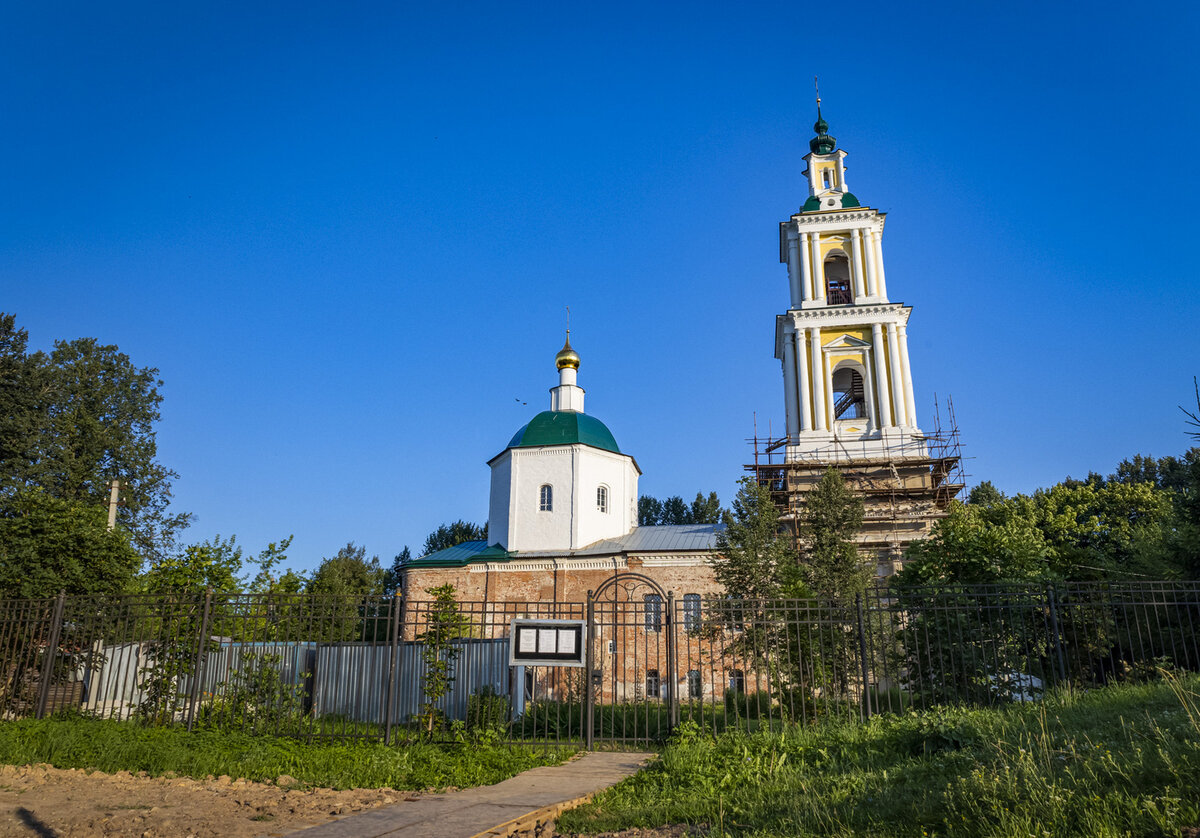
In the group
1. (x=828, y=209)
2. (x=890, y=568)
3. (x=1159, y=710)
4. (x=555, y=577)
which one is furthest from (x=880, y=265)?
(x=1159, y=710)

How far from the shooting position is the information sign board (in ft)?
34.6

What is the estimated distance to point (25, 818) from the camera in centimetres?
672

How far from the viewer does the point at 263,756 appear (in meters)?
9.25

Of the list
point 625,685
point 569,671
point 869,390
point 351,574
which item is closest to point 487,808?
point 569,671

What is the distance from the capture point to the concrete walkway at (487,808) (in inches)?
241

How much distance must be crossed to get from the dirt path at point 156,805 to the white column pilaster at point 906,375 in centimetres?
2608

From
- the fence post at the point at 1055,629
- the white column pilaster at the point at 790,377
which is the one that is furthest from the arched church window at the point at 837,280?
the fence post at the point at 1055,629

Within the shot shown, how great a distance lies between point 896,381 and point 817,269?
18.8ft

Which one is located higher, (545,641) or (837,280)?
(837,280)

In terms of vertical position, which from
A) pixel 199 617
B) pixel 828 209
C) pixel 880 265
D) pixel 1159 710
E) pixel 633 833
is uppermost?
pixel 828 209

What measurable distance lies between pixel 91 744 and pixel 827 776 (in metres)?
8.61

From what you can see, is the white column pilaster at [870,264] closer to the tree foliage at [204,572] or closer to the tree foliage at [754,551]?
the tree foliage at [754,551]

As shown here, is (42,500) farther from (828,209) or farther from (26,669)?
(828,209)

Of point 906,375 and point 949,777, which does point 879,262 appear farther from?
point 949,777
